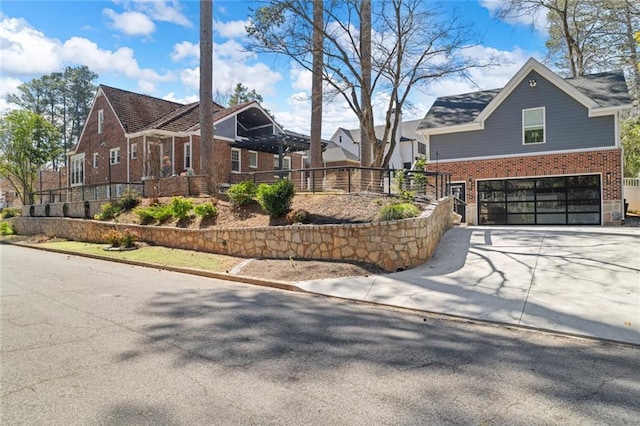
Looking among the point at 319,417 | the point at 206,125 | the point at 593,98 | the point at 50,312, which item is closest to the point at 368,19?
the point at 206,125

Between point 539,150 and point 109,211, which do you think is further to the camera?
point 539,150

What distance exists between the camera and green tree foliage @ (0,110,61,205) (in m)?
29.0

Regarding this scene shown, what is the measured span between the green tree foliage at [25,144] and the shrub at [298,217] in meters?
25.9

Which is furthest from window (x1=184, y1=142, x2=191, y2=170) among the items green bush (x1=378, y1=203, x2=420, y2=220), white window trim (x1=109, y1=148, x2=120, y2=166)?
green bush (x1=378, y1=203, x2=420, y2=220)

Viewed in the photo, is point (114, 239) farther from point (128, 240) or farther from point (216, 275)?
point (216, 275)

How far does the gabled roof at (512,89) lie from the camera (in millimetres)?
17219

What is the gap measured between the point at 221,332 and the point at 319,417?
251 cm

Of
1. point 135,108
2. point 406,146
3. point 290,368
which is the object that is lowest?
point 290,368

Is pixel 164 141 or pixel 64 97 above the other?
pixel 64 97

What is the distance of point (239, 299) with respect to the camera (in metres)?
7.34

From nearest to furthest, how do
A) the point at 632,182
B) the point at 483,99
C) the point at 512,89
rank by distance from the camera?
the point at 512,89 < the point at 483,99 < the point at 632,182

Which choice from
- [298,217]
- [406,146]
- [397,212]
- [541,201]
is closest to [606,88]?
[541,201]

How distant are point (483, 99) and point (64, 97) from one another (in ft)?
179

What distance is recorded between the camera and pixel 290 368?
4137 millimetres
